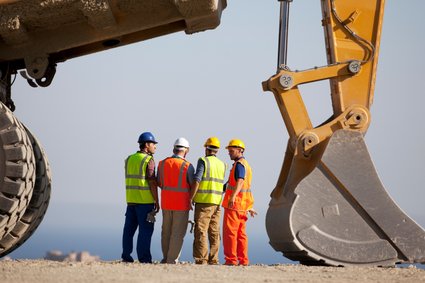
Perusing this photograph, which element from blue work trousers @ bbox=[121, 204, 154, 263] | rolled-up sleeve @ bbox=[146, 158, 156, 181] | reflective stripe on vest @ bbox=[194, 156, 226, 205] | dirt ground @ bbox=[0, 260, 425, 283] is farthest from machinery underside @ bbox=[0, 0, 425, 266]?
rolled-up sleeve @ bbox=[146, 158, 156, 181]

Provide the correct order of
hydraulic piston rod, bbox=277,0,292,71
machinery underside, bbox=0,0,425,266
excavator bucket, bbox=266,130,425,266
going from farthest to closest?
hydraulic piston rod, bbox=277,0,292,71 → excavator bucket, bbox=266,130,425,266 → machinery underside, bbox=0,0,425,266

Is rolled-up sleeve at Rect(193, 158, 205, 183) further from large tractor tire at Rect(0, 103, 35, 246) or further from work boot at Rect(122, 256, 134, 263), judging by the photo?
large tractor tire at Rect(0, 103, 35, 246)

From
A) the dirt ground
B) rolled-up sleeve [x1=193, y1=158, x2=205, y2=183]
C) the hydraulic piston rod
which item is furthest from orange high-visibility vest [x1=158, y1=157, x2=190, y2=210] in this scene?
the hydraulic piston rod

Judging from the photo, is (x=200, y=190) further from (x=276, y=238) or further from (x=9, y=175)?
(x=9, y=175)

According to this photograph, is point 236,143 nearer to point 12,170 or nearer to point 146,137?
point 146,137

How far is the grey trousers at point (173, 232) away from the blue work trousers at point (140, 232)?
17 centimetres

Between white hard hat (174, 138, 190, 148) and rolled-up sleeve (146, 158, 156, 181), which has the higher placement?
white hard hat (174, 138, 190, 148)

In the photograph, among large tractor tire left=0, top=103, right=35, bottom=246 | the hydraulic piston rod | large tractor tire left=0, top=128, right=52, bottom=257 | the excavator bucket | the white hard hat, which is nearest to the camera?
large tractor tire left=0, top=103, right=35, bottom=246

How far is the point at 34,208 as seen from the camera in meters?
9.07

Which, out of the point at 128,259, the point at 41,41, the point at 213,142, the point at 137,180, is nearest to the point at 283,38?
the point at 213,142

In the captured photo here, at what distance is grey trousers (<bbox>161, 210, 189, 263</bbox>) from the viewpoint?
31.0 feet

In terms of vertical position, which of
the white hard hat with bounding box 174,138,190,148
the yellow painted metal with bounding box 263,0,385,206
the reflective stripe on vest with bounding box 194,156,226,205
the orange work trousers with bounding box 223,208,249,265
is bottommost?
the orange work trousers with bounding box 223,208,249,265

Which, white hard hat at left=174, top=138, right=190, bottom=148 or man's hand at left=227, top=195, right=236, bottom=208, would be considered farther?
white hard hat at left=174, top=138, right=190, bottom=148

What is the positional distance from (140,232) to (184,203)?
0.61 meters
